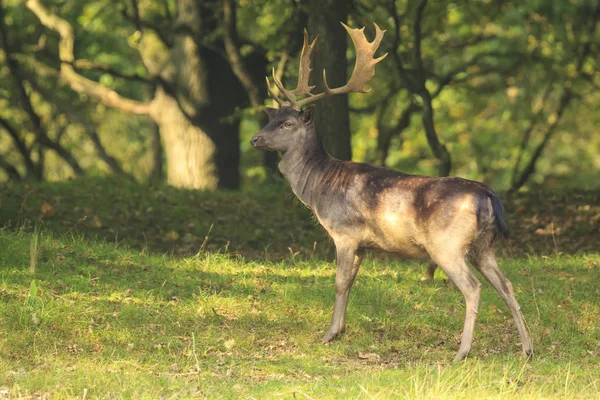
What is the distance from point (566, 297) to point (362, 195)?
273cm

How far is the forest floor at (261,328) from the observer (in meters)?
7.39

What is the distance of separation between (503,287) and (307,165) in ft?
7.23

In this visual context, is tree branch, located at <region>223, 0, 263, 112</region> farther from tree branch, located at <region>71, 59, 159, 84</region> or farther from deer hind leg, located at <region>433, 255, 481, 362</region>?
deer hind leg, located at <region>433, 255, 481, 362</region>

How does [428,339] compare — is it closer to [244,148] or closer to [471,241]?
[471,241]

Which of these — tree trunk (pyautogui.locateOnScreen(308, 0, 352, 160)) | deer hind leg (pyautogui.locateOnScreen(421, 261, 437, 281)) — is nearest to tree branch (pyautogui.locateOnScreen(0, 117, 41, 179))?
tree trunk (pyautogui.locateOnScreen(308, 0, 352, 160))

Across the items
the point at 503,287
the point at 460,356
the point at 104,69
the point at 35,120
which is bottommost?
the point at 35,120

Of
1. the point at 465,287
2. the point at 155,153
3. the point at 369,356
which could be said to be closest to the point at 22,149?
the point at 155,153

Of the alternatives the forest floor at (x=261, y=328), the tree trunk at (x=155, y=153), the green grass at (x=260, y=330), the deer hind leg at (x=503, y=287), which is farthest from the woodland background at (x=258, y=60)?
the deer hind leg at (x=503, y=287)

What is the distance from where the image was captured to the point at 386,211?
881 centimetres

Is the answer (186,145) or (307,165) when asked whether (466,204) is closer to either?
(307,165)

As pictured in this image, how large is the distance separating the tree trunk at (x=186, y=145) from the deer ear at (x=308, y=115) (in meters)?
8.53

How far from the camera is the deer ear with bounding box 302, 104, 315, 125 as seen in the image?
957 cm

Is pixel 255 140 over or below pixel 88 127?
over

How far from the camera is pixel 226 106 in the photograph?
60.5 ft
